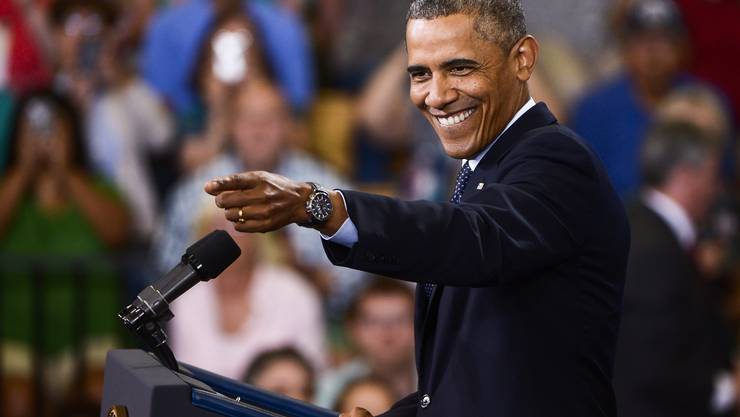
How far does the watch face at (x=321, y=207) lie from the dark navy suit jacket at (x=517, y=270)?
0.13ft

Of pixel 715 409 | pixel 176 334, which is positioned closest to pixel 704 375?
pixel 715 409

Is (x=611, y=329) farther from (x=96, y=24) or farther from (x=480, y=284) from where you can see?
(x=96, y=24)

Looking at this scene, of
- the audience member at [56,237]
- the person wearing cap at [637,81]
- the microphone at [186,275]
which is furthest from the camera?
the person wearing cap at [637,81]

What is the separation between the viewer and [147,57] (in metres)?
5.70

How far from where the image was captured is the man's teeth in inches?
92.2

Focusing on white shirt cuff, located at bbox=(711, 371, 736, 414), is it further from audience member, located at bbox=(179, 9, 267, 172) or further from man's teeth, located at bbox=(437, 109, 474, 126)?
man's teeth, located at bbox=(437, 109, 474, 126)

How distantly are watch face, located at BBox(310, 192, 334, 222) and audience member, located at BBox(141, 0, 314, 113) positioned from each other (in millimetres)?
3749

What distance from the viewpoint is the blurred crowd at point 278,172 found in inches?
189

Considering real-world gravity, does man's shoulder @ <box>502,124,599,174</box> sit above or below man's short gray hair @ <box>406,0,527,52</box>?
below

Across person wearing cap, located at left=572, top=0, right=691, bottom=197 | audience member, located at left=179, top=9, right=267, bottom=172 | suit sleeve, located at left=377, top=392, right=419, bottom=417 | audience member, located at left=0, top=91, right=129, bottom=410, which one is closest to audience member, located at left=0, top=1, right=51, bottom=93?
audience member, located at left=0, top=91, right=129, bottom=410

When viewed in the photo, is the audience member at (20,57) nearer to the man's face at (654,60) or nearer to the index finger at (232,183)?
the man's face at (654,60)

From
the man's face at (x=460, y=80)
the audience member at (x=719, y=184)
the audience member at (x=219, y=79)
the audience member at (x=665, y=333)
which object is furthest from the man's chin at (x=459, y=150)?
the audience member at (x=219, y=79)

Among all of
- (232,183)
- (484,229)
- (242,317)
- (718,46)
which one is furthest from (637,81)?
(232,183)

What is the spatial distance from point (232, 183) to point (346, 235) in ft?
0.69
